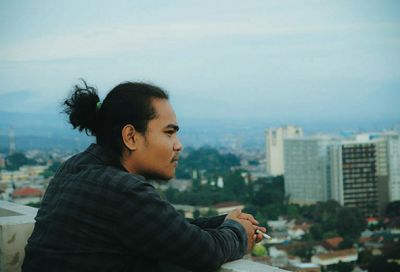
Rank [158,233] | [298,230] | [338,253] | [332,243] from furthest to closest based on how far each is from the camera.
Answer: [298,230], [332,243], [338,253], [158,233]

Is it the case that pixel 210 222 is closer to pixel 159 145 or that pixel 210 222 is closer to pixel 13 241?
pixel 159 145

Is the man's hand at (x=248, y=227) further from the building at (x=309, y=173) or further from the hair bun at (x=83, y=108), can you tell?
the building at (x=309, y=173)

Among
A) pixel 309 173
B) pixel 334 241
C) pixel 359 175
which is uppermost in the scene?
pixel 359 175

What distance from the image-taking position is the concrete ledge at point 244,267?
1001 mm

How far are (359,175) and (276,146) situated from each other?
1162 cm

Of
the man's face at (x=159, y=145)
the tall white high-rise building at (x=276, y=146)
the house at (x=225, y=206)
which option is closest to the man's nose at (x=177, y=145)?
the man's face at (x=159, y=145)

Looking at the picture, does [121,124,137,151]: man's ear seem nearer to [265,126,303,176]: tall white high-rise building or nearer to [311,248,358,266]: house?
[311,248,358,266]: house

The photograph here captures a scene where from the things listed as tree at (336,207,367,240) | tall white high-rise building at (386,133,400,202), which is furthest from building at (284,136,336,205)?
tree at (336,207,367,240)

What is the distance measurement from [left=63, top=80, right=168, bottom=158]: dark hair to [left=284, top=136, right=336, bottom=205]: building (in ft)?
102

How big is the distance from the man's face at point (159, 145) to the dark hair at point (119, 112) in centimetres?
1

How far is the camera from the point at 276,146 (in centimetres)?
4188

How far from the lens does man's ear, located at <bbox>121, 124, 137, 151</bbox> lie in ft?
3.54

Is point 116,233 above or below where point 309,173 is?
above

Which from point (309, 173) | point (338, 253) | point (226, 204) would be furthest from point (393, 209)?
point (338, 253)
